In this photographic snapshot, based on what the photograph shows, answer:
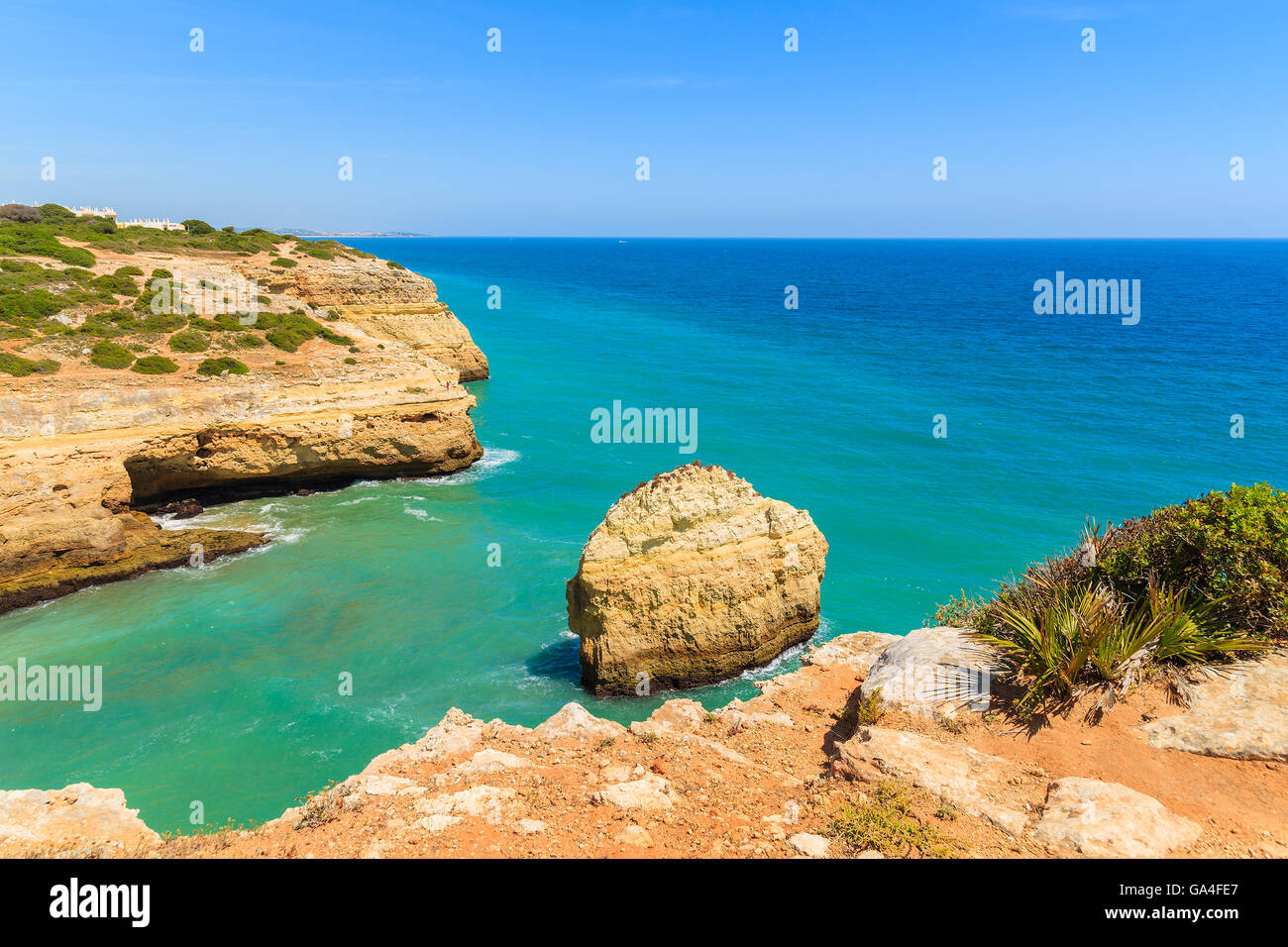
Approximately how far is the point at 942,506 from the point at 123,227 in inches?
2330

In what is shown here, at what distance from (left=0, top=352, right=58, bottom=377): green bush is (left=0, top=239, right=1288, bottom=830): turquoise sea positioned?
23.2 ft

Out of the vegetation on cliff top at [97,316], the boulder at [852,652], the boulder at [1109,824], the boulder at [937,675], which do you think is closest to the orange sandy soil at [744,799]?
the boulder at [1109,824]

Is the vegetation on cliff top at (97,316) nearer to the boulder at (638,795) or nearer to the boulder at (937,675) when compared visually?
the boulder at (638,795)

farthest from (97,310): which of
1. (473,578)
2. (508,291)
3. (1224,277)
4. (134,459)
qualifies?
(1224,277)

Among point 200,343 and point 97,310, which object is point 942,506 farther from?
point 97,310

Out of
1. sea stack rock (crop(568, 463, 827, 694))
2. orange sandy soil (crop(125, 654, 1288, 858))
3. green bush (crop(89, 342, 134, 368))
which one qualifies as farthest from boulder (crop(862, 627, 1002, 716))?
green bush (crop(89, 342, 134, 368))

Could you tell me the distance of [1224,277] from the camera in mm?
138625

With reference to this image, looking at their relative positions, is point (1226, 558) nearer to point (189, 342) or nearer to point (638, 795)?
point (638, 795)

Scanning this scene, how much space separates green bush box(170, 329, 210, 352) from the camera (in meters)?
28.5

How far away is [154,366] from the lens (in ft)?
86.4

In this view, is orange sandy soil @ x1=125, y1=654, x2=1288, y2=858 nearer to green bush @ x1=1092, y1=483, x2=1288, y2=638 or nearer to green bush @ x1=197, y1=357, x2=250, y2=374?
green bush @ x1=1092, y1=483, x2=1288, y2=638

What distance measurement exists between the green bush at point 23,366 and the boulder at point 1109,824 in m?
30.8

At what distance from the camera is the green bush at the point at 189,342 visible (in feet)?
93.6

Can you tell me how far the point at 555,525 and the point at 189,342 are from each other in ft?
55.5
